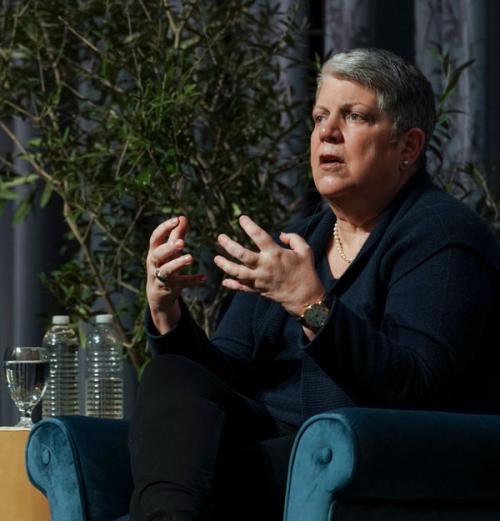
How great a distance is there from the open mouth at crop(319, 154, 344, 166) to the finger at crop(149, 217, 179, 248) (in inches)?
11.5

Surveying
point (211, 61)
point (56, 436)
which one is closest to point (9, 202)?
point (211, 61)

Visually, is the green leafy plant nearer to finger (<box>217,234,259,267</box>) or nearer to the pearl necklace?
the pearl necklace

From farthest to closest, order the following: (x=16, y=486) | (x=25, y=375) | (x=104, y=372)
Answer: (x=104, y=372) < (x=25, y=375) < (x=16, y=486)

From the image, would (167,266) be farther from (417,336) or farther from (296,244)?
(417,336)

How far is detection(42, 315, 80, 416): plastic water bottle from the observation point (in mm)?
2801

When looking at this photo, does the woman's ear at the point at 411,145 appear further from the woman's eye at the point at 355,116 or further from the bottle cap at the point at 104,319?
the bottle cap at the point at 104,319

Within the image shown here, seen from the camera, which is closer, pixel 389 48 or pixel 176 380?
pixel 176 380

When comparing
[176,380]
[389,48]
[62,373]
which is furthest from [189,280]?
[389,48]

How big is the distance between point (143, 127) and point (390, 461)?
131 cm

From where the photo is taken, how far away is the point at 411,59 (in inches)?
128

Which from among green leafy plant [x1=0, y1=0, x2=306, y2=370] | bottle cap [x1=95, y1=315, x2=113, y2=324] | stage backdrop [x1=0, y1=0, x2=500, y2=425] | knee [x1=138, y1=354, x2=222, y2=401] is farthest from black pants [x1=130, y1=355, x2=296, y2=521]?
stage backdrop [x1=0, y1=0, x2=500, y2=425]

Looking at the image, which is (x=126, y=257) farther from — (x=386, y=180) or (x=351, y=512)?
(x=351, y=512)

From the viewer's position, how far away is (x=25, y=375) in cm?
246

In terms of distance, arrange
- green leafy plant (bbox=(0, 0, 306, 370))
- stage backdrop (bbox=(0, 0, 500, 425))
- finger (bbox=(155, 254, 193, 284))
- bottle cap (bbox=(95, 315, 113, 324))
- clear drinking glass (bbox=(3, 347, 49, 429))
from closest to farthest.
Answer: finger (bbox=(155, 254, 193, 284)) < clear drinking glass (bbox=(3, 347, 49, 429)) < bottle cap (bbox=(95, 315, 113, 324)) < green leafy plant (bbox=(0, 0, 306, 370)) < stage backdrop (bbox=(0, 0, 500, 425))
